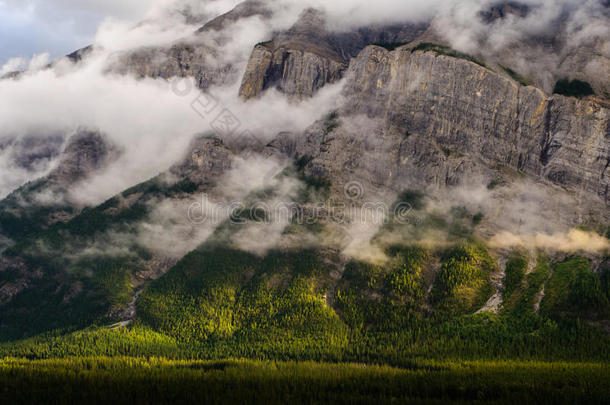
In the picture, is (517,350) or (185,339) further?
(185,339)

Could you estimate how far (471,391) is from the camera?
118 meters

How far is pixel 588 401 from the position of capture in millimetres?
109938

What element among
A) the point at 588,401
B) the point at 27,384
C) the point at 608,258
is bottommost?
the point at 588,401

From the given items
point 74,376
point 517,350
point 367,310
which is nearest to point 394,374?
point 517,350

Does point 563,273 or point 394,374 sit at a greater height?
point 563,273

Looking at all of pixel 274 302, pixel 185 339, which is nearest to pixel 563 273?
pixel 274 302

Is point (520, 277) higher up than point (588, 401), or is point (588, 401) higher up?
point (520, 277)

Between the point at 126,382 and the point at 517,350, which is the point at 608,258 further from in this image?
the point at 126,382

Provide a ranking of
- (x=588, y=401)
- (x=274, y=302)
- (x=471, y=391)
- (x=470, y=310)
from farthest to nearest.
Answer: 1. (x=274, y=302)
2. (x=470, y=310)
3. (x=471, y=391)
4. (x=588, y=401)

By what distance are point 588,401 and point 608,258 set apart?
86152 mm

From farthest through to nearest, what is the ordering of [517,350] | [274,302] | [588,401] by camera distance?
[274,302] → [517,350] → [588,401]

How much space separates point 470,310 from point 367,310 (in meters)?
32.1

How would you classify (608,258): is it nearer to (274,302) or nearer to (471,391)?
(471,391)

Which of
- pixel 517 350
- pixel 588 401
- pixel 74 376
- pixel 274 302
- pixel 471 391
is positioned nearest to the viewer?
pixel 588 401
